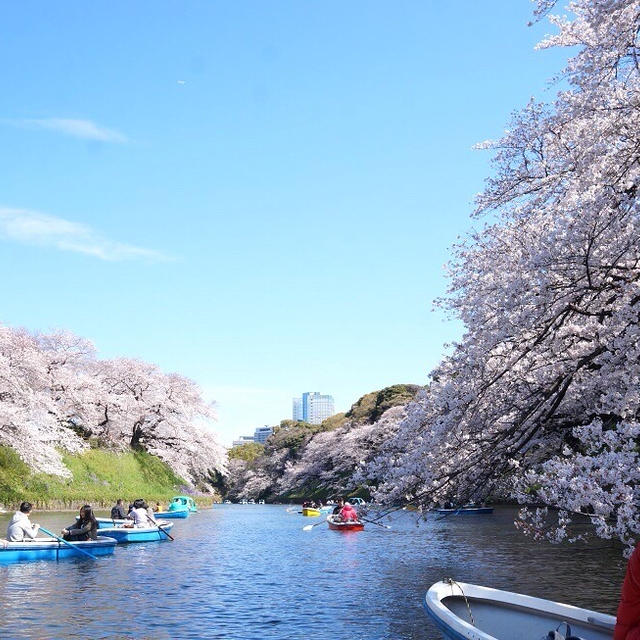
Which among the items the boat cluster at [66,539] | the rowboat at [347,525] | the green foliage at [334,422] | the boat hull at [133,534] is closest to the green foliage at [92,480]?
the boat cluster at [66,539]

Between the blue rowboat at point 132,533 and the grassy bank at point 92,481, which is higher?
the grassy bank at point 92,481

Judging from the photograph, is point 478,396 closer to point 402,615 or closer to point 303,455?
point 402,615

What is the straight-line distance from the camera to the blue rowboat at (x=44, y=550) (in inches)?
692

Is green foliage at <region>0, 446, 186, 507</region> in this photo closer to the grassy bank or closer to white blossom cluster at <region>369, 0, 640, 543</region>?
the grassy bank

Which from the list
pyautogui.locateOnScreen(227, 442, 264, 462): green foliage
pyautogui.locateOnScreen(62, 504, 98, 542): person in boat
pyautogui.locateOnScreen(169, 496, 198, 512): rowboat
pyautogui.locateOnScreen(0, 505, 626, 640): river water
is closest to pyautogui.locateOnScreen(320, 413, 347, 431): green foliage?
pyautogui.locateOnScreen(227, 442, 264, 462): green foliage

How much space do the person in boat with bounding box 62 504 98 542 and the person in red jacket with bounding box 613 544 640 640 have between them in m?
16.8

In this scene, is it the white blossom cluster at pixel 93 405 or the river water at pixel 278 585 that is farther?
the white blossom cluster at pixel 93 405

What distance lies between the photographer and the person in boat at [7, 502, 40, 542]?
705 inches

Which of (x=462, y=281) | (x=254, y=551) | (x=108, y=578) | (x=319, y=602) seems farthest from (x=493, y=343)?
(x=254, y=551)

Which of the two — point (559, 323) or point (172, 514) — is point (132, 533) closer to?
point (172, 514)

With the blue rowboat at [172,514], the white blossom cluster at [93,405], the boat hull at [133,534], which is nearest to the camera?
the boat hull at [133,534]

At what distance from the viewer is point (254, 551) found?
957 inches

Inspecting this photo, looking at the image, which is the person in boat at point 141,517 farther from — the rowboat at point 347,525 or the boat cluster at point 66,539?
the rowboat at point 347,525

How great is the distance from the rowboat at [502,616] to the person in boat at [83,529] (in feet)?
39.3
